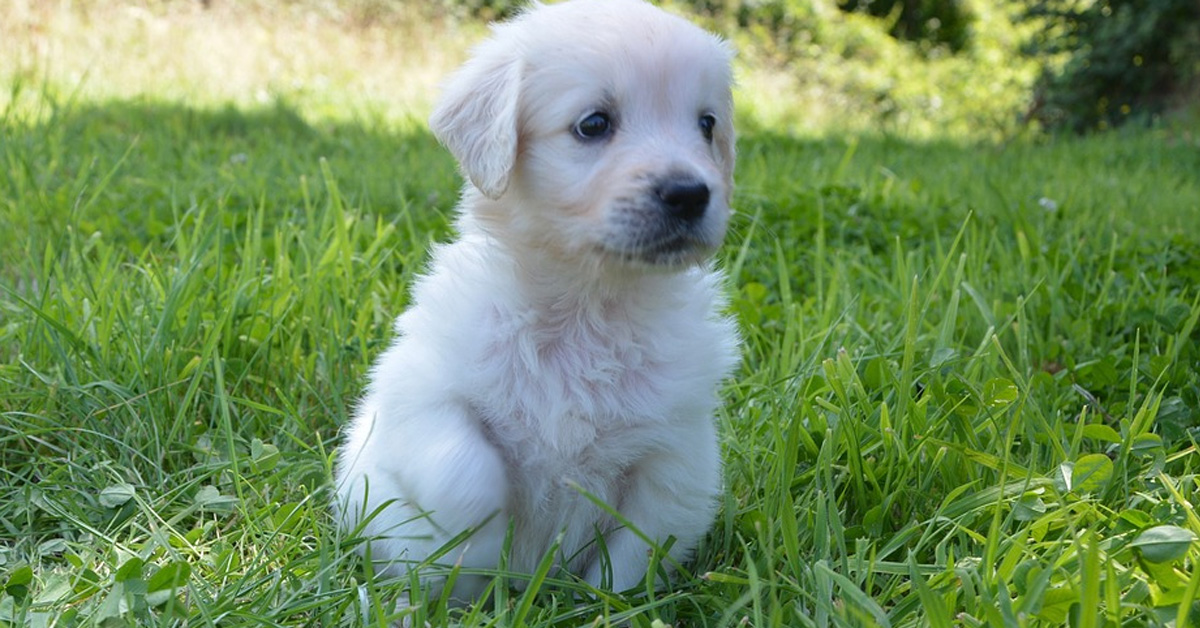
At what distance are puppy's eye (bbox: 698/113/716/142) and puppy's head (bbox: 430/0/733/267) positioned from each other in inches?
1.5

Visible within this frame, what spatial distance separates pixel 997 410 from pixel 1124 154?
684cm

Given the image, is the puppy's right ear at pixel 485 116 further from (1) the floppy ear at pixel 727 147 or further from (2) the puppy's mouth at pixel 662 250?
(1) the floppy ear at pixel 727 147

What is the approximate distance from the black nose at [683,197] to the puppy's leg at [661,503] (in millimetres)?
459

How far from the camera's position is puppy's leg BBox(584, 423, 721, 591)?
2283 mm

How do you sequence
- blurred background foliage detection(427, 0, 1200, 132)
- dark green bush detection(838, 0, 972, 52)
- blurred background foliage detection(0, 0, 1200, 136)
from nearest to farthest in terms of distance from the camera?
blurred background foliage detection(0, 0, 1200, 136), blurred background foliage detection(427, 0, 1200, 132), dark green bush detection(838, 0, 972, 52)

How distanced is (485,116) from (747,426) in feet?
3.89

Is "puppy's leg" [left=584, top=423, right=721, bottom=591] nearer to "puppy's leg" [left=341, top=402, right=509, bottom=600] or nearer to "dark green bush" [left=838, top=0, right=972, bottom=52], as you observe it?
"puppy's leg" [left=341, top=402, right=509, bottom=600]

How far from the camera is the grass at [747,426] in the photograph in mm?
2053

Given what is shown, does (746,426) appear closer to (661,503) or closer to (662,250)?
(661,503)

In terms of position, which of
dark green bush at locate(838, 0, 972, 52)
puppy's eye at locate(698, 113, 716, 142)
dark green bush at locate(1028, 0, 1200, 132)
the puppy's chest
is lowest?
dark green bush at locate(838, 0, 972, 52)

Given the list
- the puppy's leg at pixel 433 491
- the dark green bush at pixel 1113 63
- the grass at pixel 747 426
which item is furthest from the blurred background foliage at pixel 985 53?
the puppy's leg at pixel 433 491

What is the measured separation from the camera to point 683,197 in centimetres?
220

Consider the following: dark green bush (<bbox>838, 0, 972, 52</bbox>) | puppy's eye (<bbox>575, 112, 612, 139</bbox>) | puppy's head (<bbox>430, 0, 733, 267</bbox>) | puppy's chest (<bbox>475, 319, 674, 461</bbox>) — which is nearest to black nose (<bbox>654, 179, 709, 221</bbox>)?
puppy's head (<bbox>430, 0, 733, 267</bbox>)

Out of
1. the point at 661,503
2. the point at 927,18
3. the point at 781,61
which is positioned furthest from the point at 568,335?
the point at 927,18
